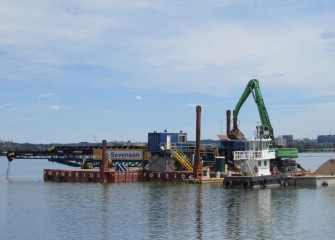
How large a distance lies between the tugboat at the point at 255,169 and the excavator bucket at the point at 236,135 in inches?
795

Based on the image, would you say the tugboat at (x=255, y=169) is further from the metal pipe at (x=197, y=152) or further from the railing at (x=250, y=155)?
the metal pipe at (x=197, y=152)

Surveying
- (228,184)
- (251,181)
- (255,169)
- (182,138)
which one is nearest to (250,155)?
(255,169)

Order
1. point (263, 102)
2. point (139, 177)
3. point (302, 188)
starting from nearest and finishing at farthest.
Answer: point (302, 188), point (139, 177), point (263, 102)

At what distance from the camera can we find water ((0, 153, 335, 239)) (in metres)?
37.9

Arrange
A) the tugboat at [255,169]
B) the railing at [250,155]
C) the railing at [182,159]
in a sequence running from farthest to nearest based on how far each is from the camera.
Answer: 1. the railing at [182,159]
2. the railing at [250,155]
3. the tugboat at [255,169]

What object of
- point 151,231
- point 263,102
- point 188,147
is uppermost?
point 263,102

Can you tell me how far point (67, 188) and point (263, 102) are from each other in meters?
33.6

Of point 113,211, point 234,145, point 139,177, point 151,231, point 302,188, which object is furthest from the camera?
point 234,145

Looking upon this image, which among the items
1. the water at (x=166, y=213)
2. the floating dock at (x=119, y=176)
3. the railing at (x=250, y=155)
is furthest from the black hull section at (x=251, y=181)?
the floating dock at (x=119, y=176)

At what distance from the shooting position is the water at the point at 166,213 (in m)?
37.9

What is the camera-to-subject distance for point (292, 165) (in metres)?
83.1

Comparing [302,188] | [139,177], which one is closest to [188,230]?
[302,188]

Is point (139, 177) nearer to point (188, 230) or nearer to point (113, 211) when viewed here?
point (113, 211)

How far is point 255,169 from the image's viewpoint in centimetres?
6744
